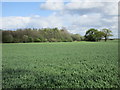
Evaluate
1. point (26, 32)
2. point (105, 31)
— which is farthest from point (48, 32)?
point (105, 31)

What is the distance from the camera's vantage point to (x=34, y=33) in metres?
27.6

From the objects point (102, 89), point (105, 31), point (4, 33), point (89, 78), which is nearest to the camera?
point (102, 89)

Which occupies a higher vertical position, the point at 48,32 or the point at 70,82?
the point at 48,32

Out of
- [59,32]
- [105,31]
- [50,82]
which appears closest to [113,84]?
[50,82]

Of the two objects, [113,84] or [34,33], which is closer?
[113,84]

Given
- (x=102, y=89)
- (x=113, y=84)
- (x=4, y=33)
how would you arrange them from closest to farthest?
(x=102, y=89), (x=113, y=84), (x=4, y=33)

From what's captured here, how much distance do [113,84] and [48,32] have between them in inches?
882

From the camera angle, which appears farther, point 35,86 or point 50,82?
point 50,82

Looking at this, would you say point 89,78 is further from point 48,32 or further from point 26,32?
point 26,32

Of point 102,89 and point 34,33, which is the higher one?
point 34,33

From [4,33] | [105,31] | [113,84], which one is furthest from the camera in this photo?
[105,31]

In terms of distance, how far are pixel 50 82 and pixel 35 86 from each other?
1.97 ft

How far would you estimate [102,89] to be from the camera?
454 centimetres

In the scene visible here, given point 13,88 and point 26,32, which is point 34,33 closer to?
point 26,32
